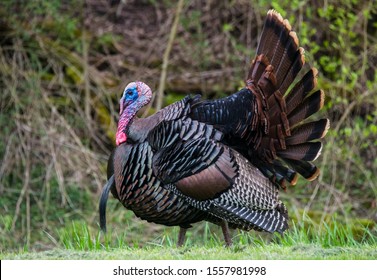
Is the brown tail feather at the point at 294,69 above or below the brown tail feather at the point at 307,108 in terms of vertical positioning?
above

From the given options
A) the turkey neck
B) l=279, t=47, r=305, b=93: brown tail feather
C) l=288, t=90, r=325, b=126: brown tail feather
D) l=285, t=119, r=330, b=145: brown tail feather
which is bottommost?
the turkey neck

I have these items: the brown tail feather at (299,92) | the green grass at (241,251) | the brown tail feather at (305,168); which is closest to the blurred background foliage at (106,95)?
the green grass at (241,251)

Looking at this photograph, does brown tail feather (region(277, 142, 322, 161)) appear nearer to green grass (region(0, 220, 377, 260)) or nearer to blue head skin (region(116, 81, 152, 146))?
green grass (region(0, 220, 377, 260))

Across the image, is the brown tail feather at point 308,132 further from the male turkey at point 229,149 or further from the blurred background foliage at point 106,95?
the blurred background foliage at point 106,95

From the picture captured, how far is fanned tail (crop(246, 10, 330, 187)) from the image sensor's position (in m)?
5.96

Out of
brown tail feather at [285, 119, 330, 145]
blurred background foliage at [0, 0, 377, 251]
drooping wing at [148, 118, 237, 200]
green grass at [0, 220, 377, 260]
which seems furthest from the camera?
blurred background foliage at [0, 0, 377, 251]

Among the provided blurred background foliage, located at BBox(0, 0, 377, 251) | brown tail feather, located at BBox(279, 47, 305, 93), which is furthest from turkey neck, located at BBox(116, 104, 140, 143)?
blurred background foliage, located at BBox(0, 0, 377, 251)

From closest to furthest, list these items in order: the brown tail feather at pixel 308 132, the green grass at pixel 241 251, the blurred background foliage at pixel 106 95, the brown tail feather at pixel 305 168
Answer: the green grass at pixel 241 251 → the brown tail feather at pixel 308 132 → the brown tail feather at pixel 305 168 → the blurred background foliage at pixel 106 95

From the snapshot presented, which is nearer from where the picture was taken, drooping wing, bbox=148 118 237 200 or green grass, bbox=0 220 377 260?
green grass, bbox=0 220 377 260

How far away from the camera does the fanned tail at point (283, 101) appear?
5961 mm

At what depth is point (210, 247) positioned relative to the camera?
6082mm

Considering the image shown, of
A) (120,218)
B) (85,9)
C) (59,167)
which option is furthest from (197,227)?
(85,9)

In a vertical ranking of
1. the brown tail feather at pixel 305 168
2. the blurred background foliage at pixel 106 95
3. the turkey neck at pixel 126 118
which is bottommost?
the blurred background foliage at pixel 106 95

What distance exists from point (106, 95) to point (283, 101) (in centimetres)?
467
